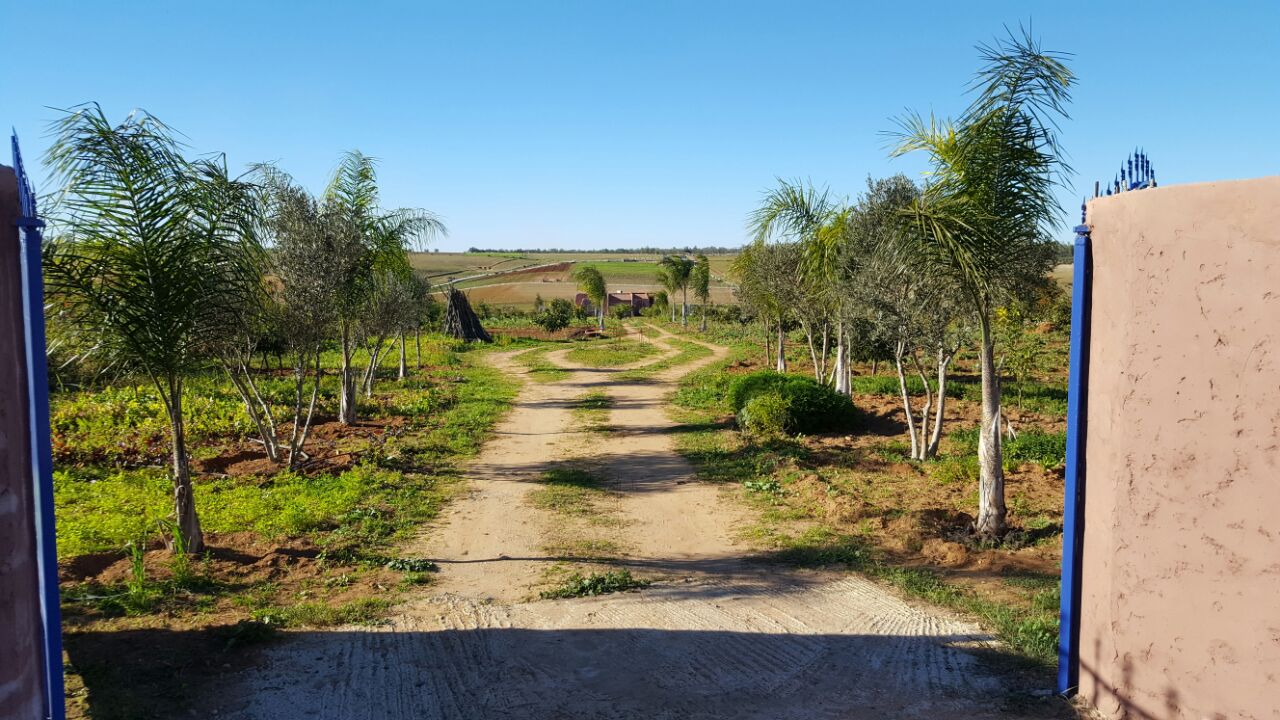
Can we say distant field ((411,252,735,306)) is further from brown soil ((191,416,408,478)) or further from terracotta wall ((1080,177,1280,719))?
terracotta wall ((1080,177,1280,719))

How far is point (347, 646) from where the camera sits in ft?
19.7

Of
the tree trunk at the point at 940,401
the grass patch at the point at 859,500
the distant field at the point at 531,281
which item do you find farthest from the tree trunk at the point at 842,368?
the distant field at the point at 531,281

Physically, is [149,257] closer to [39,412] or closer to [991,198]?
[39,412]

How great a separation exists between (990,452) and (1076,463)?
3.57 metres

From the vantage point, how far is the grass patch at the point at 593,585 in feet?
23.6

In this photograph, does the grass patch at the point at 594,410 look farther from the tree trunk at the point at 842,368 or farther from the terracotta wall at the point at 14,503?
the terracotta wall at the point at 14,503

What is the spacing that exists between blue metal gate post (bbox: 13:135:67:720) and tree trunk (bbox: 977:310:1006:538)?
7.50m

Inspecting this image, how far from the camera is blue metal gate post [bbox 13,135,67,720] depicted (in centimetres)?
369

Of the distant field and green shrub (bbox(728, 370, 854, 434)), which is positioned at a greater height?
the distant field

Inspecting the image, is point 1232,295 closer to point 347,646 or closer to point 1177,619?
point 1177,619

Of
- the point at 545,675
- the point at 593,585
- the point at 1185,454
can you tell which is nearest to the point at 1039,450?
the point at 593,585

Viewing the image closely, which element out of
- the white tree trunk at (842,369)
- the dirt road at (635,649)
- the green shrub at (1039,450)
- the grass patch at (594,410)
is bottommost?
the dirt road at (635,649)

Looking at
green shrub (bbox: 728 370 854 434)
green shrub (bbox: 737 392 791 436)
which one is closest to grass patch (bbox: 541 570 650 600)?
green shrub (bbox: 737 392 791 436)

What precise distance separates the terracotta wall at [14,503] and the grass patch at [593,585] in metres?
4.05
